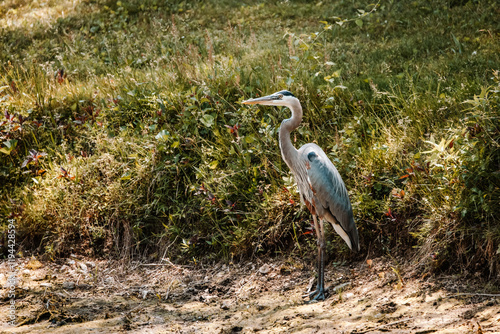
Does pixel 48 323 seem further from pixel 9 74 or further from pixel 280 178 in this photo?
pixel 9 74

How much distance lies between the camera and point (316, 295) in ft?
12.2

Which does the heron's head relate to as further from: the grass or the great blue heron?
the grass

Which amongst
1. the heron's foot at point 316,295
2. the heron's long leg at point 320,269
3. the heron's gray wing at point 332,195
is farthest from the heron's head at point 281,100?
the heron's foot at point 316,295

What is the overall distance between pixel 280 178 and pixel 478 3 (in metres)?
4.68

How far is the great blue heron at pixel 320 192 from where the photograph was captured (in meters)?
3.78

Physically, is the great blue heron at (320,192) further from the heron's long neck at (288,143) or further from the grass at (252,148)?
the grass at (252,148)

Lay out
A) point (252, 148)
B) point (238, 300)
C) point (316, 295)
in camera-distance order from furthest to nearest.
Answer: point (252, 148) < point (238, 300) < point (316, 295)

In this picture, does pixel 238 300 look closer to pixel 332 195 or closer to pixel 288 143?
pixel 332 195

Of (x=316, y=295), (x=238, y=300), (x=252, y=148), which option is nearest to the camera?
(x=316, y=295)

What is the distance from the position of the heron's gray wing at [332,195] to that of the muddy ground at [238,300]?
0.38m

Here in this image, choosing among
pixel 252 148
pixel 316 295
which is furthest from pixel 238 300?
pixel 252 148

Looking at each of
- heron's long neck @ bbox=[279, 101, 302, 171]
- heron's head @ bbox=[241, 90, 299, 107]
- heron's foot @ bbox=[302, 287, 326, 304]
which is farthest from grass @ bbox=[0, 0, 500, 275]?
heron's head @ bbox=[241, 90, 299, 107]

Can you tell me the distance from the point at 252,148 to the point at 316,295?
1625 mm

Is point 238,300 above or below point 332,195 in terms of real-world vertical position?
below
